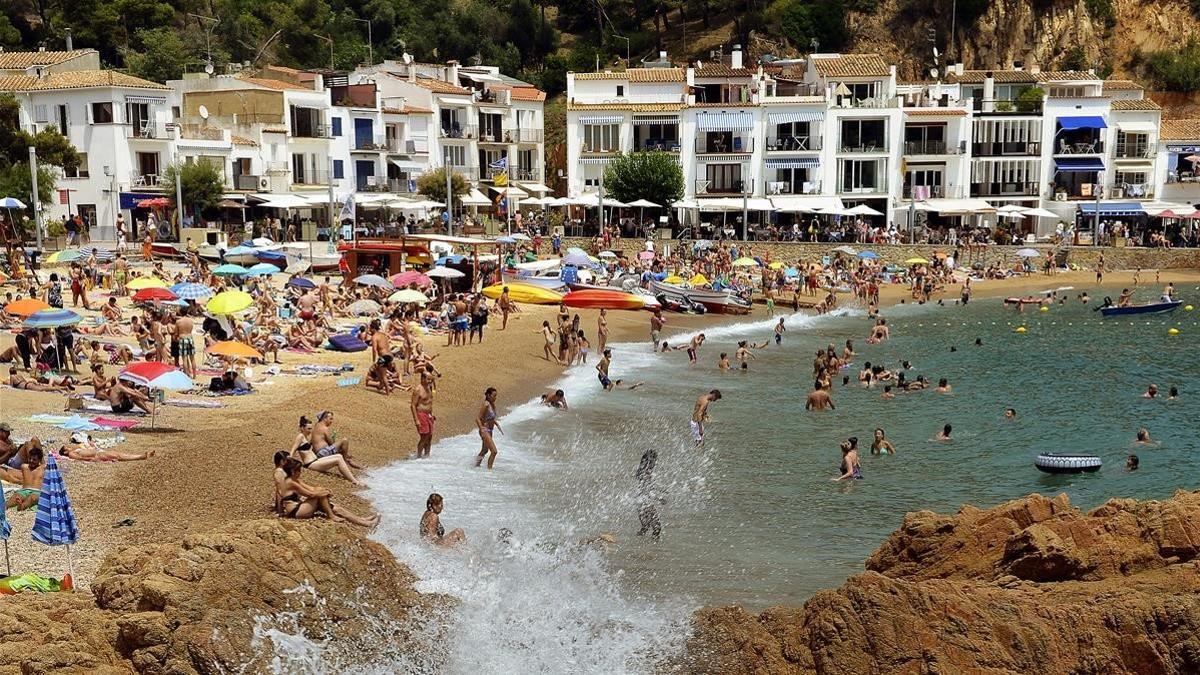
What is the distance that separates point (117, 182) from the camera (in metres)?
49.2

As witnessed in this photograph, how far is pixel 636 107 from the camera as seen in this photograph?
60344mm

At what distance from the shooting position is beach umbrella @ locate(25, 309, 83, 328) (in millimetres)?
22281

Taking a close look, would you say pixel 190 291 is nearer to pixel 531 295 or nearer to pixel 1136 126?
pixel 531 295

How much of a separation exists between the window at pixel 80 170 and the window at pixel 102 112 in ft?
4.78

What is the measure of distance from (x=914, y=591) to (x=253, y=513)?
7.99m

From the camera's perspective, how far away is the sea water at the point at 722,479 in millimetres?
14000

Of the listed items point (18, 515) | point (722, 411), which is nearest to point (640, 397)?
point (722, 411)

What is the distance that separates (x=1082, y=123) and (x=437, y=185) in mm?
31225

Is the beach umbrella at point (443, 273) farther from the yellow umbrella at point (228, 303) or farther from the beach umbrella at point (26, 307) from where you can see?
the beach umbrella at point (26, 307)

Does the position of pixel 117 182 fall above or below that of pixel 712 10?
below

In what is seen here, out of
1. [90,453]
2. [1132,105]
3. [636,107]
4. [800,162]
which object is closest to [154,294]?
[90,453]

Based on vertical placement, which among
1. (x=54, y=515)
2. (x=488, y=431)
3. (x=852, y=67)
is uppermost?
(x=852, y=67)

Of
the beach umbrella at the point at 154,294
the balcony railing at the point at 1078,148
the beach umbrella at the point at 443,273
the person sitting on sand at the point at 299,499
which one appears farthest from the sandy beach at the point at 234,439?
the balcony railing at the point at 1078,148

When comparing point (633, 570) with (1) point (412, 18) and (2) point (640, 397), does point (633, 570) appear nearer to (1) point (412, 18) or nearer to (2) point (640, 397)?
(2) point (640, 397)
